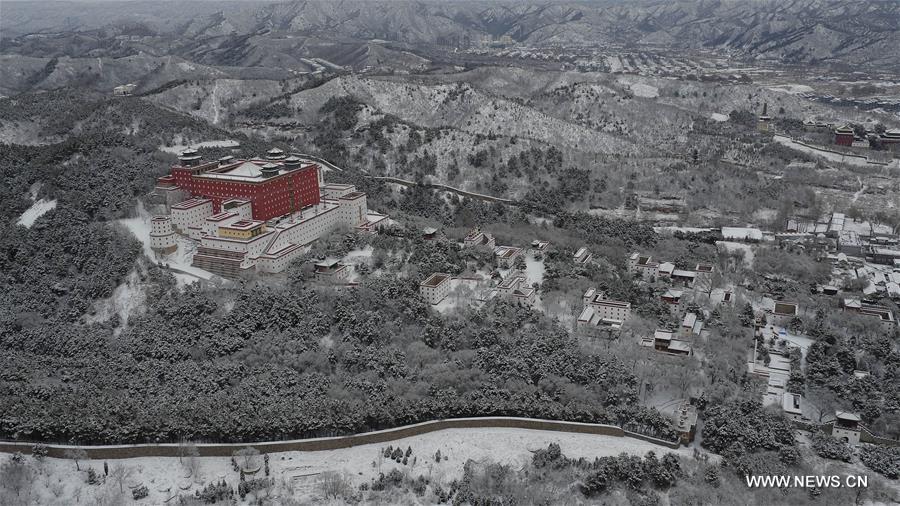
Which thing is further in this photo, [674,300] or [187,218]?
[187,218]

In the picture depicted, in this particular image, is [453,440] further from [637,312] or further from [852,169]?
[852,169]

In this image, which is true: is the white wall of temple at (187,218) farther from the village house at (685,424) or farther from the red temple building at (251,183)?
the village house at (685,424)

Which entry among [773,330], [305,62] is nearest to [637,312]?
[773,330]

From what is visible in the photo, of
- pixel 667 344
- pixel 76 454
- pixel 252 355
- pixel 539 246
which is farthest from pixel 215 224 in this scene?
pixel 667 344

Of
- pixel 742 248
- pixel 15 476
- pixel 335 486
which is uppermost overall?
pixel 742 248

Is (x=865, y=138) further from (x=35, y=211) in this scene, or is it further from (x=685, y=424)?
(x=35, y=211)

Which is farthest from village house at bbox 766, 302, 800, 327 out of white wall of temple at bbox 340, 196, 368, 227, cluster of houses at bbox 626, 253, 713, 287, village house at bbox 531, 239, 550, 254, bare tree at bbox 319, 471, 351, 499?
bare tree at bbox 319, 471, 351, 499

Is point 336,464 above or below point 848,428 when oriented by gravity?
below

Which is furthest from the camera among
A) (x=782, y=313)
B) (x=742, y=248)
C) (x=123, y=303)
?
(x=742, y=248)
